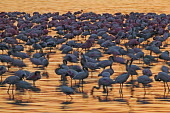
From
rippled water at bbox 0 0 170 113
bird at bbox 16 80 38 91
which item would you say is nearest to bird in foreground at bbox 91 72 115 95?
rippled water at bbox 0 0 170 113

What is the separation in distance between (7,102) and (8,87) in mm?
1433

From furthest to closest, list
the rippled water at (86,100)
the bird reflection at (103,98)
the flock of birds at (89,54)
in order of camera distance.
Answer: the flock of birds at (89,54) < the bird reflection at (103,98) < the rippled water at (86,100)

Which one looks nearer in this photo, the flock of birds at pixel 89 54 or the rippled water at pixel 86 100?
the rippled water at pixel 86 100

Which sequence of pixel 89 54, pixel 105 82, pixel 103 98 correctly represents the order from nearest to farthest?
pixel 105 82 < pixel 103 98 < pixel 89 54

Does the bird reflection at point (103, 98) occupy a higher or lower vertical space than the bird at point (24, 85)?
lower

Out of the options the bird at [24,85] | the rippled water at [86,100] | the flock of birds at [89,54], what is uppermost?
the flock of birds at [89,54]

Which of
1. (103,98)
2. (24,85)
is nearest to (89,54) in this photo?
(103,98)

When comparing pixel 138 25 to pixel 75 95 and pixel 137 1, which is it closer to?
pixel 75 95

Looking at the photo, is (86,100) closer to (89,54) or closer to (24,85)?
(24,85)

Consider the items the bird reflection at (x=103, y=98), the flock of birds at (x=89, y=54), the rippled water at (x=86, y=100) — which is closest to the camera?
the rippled water at (x=86, y=100)

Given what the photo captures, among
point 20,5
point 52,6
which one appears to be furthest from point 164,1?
point 20,5

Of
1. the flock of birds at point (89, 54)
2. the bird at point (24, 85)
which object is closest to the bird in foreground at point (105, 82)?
the flock of birds at point (89, 54)

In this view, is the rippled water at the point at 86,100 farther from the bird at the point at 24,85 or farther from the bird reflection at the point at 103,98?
the bird at the point at 24,85

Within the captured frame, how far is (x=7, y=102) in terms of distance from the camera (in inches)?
460
